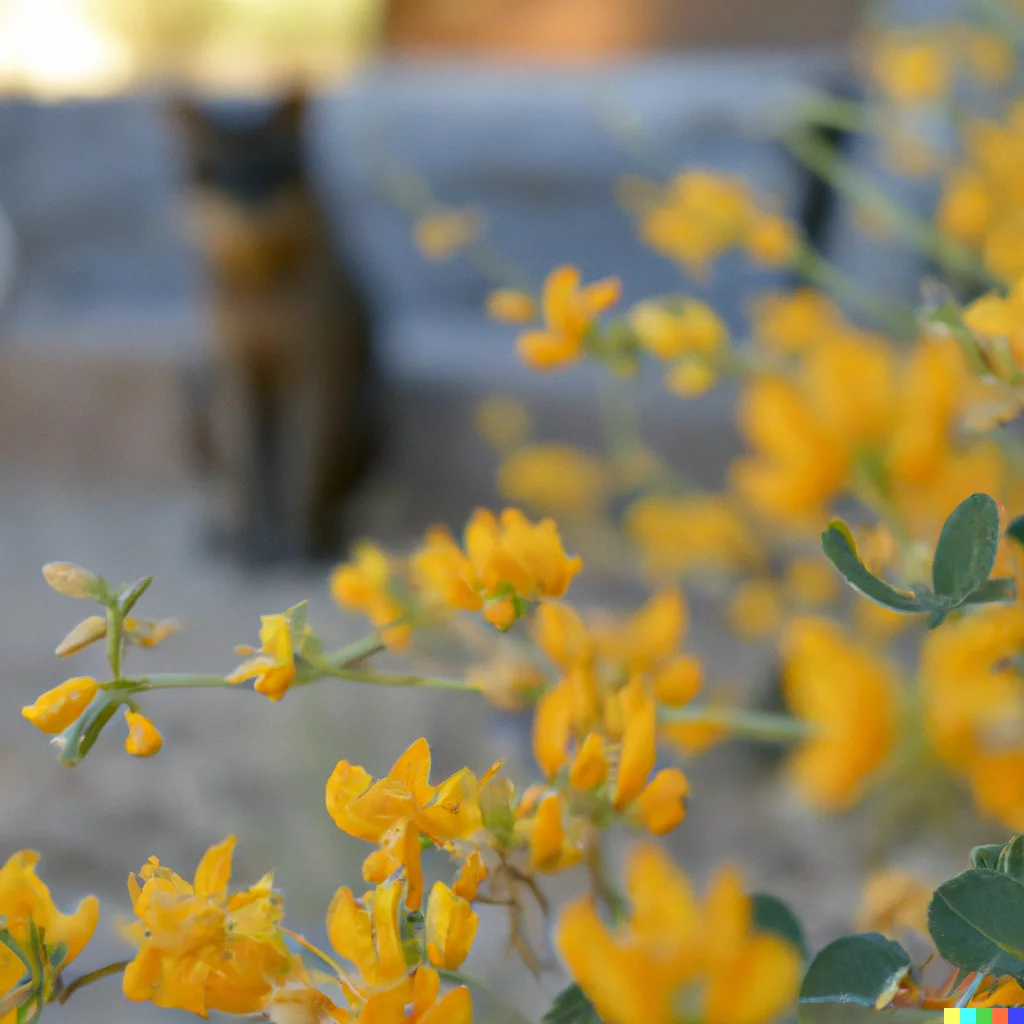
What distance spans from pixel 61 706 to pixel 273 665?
0.03m

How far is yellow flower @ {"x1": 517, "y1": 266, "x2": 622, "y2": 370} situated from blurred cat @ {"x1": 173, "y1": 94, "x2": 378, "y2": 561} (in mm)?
960

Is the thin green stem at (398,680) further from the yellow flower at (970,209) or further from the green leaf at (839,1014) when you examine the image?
the yellow flower at (970,209)

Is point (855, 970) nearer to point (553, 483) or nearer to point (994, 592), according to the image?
point (994, 592)

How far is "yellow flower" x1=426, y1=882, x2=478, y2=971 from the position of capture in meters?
0.14

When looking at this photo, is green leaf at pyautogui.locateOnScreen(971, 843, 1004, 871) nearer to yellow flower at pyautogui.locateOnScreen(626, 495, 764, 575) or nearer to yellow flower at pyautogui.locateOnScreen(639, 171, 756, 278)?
yellow flower at pyautogui.locateOnScreen(639, 171, 756, 278)

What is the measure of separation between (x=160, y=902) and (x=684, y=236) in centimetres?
35

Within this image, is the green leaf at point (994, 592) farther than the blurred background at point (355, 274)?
No

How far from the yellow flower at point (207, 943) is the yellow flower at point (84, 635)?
4 cm

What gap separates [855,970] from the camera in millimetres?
145

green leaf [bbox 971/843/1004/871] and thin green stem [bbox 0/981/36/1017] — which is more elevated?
green leaf [bbox 971/843/1004/871]

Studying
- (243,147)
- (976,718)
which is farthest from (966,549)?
(243,147)

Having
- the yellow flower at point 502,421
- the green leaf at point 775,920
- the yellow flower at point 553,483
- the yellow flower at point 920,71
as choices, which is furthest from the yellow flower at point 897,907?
the yellow flower at point 502,421

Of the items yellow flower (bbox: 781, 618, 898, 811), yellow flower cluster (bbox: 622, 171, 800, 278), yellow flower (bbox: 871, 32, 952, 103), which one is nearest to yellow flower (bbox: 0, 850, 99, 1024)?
yellow flower (bbox: 781, 618, 898, 811)

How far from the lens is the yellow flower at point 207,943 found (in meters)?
0.13
